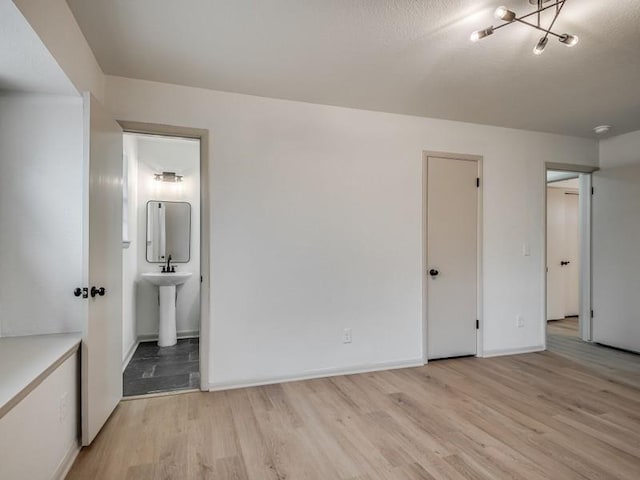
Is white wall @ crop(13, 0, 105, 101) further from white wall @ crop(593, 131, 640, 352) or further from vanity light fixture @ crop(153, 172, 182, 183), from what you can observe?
white wall @ crop(593, 131, 640, 352)

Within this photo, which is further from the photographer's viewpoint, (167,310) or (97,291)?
(167,310)

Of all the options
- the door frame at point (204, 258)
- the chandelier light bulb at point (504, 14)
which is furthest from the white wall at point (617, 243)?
the door frame at point (204, 258)

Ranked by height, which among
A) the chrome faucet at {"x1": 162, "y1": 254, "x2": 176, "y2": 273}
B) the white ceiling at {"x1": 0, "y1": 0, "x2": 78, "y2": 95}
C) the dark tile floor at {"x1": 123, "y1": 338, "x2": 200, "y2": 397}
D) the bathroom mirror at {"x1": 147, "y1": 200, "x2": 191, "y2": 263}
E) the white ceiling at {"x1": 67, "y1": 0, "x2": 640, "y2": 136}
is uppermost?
the white ceiling at {"x1": 67, "y1": 0, "x2": 640, "y2": 136}

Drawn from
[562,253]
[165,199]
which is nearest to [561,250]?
[562,253]

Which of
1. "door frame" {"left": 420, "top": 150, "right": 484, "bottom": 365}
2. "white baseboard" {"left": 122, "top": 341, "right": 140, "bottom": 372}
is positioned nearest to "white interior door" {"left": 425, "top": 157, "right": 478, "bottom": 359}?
"door frame" {"left": 420, "top": 150, "right": 484, "bottom": 365}

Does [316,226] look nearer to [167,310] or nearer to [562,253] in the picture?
[167,310]

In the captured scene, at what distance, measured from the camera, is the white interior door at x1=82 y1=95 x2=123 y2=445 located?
2.01 meters

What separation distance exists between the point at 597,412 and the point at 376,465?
5.85ft

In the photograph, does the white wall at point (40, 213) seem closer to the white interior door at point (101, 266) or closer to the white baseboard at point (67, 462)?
the white interior door at point (101, 266)

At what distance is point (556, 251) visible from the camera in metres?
5.58

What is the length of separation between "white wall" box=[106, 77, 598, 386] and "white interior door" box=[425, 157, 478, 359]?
0.14 m

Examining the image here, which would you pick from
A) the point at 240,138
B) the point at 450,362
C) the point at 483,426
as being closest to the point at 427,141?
the point at 240,138

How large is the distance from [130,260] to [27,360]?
7.97 feet

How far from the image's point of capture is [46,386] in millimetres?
1644
